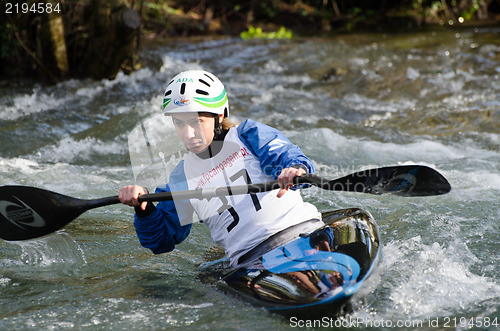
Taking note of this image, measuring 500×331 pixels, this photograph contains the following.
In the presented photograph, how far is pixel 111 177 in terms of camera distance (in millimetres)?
5188

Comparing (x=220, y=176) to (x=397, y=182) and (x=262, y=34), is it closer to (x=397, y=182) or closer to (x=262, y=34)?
(x=397, y=182)

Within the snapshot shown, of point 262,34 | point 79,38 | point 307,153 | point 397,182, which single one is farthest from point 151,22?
point 397,182

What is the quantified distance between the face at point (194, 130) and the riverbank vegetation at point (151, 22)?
479 centimetres

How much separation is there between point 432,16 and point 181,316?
1028 cm

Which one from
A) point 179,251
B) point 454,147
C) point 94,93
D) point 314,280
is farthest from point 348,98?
point 314,280

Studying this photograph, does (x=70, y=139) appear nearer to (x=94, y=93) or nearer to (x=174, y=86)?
(x=94, y=93)

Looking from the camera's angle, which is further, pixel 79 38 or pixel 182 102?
pixel 79 38

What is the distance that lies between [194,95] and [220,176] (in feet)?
1.60

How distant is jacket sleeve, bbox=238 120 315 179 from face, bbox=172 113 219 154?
214 mm

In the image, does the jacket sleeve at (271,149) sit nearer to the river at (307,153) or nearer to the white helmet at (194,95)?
the white helmet at (194,95)

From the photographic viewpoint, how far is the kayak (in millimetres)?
2664

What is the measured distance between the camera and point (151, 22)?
11.0 m

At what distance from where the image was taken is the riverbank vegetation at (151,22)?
7.51m

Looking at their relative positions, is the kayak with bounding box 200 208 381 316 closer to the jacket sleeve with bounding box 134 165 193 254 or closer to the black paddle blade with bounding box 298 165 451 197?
the black paddle blade with bounding box 298 165 451 197
